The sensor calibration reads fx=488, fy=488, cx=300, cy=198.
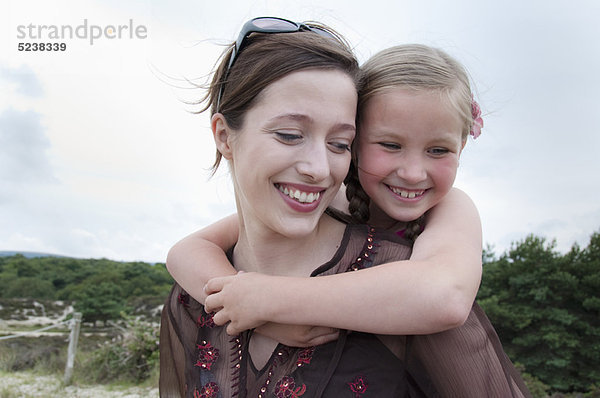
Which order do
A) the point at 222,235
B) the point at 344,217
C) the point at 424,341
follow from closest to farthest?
1. the point at 424,341
2. the point at 344,217
3. the point at 222,235

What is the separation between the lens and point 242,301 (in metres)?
1.54

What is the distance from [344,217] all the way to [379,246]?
0.99 feet

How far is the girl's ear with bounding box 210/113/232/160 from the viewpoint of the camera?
1808mm

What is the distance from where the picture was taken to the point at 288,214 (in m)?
1.61

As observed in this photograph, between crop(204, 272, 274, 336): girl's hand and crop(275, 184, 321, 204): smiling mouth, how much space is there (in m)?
0.27

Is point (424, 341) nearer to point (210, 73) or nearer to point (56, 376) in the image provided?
point (210, 73)

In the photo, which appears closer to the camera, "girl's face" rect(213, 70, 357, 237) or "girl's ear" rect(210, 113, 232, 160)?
"girl's face" rect(213, 70, 357, 237)

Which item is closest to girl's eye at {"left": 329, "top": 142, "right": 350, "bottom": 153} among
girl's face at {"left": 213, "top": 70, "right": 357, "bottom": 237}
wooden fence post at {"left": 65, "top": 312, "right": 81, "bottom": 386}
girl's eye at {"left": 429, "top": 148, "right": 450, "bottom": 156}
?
girl's face at {"left": 213, "top": 70, "right": 357, "bottom": 237}

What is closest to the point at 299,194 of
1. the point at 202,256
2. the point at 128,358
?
the point at 202,256

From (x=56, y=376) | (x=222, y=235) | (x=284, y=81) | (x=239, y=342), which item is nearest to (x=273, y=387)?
(x=239, y=342)

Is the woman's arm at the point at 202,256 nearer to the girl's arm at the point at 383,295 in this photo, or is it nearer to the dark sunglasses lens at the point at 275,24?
the girl's arm at the point at 383,295

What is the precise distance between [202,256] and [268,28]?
36.4 inches

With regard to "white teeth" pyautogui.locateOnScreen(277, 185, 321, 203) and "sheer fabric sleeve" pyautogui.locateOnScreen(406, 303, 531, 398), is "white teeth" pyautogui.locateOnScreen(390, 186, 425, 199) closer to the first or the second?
"white teeth" pyautogui.locateOnScreen(277, 185, 321, 203)

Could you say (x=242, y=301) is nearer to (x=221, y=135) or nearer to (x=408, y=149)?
(x=221, y=135)
